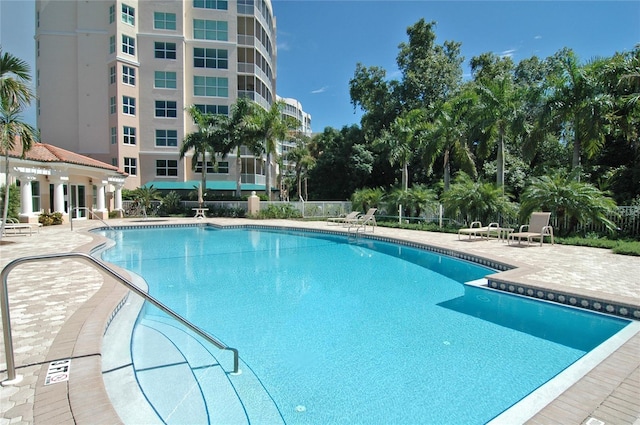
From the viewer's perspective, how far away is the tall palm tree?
37.3ft

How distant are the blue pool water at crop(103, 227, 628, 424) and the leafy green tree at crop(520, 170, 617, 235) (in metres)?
6.31

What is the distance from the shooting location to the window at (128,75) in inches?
1336

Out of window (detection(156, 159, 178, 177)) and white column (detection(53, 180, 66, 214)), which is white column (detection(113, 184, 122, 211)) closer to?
white column (detection(53, 180, 66, 214))

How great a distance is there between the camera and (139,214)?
2964cm

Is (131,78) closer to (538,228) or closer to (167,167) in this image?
(167,167)

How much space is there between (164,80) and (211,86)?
432 cm

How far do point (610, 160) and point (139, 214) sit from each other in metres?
32.3

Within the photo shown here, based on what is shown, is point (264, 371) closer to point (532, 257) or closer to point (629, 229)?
point (532, 257)

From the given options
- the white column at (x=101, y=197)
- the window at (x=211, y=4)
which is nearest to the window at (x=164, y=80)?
the window at (x=211, y=4)

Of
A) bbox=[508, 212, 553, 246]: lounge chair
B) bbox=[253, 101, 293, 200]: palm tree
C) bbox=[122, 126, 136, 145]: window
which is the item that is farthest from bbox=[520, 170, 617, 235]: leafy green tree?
bbox=[122, 126, 136, 145]: window

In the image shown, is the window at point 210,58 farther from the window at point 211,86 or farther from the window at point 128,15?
the window at point 128,15

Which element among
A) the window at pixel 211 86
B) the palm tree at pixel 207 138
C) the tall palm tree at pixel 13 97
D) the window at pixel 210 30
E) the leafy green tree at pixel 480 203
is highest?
the window at pixel 210 30

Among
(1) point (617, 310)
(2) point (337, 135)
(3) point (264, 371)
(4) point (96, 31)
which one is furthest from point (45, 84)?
(1) point (617, 310)

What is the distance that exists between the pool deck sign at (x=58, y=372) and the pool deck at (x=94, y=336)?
0.05 metres
